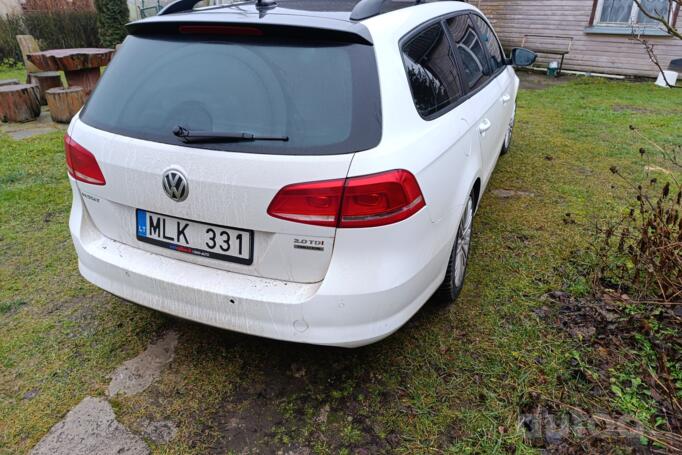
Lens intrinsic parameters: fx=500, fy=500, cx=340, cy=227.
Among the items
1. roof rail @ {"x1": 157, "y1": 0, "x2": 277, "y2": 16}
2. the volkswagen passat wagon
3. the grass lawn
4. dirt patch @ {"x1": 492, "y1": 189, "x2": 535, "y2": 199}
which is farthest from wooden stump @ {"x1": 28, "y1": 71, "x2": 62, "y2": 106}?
dirt patch @ {"x1": 492, "y1": 189, "x2": 535, "y2": 199}

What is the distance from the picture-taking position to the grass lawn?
2127 mm

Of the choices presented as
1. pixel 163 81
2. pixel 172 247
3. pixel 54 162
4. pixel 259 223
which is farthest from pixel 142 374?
pixel 54 162

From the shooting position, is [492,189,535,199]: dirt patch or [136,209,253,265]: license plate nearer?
[136,209,253,265]: license plate

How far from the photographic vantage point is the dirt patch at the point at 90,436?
203 cm

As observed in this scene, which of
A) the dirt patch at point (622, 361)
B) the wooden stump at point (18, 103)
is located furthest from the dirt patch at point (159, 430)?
the wooden stump at point (18, 103)

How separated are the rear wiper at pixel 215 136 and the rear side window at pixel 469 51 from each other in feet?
5.35

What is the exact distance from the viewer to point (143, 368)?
247cm

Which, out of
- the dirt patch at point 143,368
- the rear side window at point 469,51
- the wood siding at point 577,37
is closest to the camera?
the dirt patch at point 143,368

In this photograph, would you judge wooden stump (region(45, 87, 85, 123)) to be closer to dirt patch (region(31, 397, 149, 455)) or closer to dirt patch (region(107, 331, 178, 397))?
dirt patch (region(107, 331, 178, 397))

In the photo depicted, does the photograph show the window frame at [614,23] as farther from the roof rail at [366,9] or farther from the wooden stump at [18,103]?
the wooden stump at [18,103]

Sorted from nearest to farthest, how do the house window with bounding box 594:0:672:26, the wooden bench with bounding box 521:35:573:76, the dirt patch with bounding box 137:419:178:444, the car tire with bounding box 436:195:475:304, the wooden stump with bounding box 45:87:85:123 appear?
the dirt patch with bounding box 137:419:178:444 → the car tire with bounding box 436:195:475:304 → the wooden stump with bounding box 45:87:85:123 → the house window with bounding box 594:0:672:26 → the wooden bench with bounding box 521:35:573:76

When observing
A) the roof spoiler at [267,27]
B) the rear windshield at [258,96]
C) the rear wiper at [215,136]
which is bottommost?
the rear wiper at [215,136]

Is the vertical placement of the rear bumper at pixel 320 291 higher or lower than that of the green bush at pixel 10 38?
higher

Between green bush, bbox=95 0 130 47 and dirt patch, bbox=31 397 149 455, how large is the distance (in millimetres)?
14003
